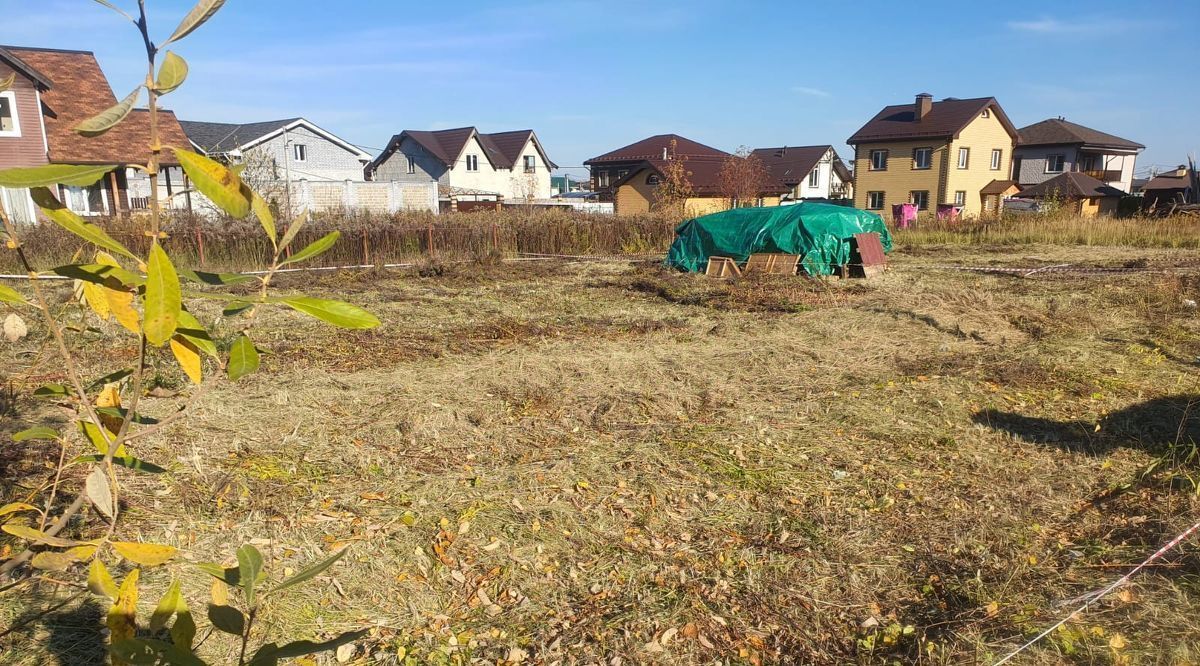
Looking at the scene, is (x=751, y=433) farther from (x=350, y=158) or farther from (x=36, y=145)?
(x=350, y=158)

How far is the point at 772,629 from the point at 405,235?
1391 centimetres

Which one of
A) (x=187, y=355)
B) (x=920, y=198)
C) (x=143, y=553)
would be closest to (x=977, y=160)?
(x=920, y=198)

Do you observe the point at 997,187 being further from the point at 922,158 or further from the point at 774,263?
the point at 774,263

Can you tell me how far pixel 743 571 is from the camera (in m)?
3.26

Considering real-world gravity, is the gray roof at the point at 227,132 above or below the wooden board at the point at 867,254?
above

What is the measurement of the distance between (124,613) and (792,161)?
4216cm

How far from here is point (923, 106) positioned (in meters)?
32.1

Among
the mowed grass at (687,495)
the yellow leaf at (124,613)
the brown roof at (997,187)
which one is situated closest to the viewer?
the yellow leaf at (124,613)

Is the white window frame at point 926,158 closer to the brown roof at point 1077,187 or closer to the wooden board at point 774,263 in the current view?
the brown roof at point 1077,187

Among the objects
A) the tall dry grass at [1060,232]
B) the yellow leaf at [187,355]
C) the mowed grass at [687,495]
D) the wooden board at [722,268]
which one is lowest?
the mowed grass at [687,495]

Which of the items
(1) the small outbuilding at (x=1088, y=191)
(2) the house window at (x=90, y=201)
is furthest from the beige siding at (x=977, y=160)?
(2) the house window at (x=90, y=201)

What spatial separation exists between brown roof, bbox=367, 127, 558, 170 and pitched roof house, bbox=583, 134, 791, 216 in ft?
13.3

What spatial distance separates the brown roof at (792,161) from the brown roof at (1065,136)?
10.8 m

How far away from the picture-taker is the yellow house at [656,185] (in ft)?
103
